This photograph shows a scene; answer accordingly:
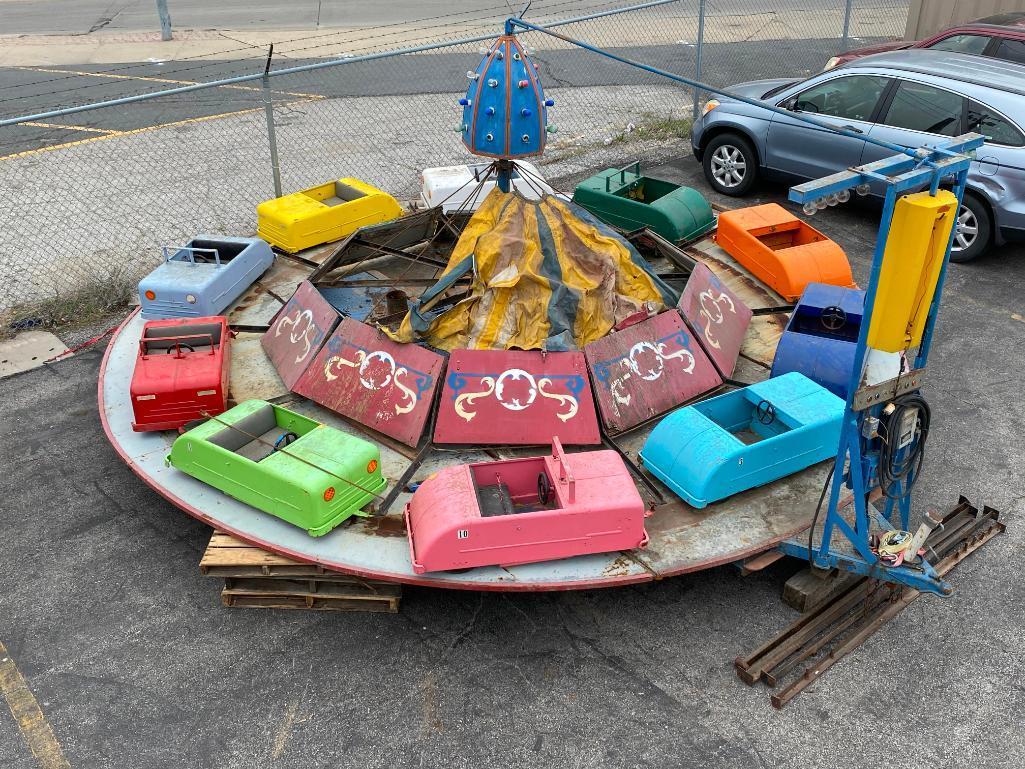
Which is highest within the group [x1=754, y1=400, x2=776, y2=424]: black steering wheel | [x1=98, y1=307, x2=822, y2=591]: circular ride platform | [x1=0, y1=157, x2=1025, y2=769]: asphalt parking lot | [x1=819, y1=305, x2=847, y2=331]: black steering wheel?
[x1=819, y1=305, x2=847, y2=331]: black steering wheel

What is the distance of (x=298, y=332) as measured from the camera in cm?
892

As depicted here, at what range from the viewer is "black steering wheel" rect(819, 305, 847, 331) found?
8.97 metres

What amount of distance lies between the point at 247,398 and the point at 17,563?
232 centimetres

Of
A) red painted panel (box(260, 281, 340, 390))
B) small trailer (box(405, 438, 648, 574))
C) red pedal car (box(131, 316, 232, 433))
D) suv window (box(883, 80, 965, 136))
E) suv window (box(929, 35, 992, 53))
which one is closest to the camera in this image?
small trailer (box(405, 438, 648, 574))

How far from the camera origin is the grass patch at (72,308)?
36.2 feet

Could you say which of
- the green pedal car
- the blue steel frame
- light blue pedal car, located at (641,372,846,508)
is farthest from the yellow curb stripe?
the blue steel frame

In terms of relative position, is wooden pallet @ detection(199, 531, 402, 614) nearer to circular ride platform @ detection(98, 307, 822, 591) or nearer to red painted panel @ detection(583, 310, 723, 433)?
circular ride platform @ detection(98, 307, 822, 591)

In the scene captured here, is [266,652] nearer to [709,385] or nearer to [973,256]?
[709,385]

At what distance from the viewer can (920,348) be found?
6.40 meters

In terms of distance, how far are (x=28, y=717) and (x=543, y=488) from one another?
152 inches

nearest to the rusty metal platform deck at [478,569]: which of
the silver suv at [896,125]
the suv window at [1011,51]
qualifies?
the silver suv at [896,125]

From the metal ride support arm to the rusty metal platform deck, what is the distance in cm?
39

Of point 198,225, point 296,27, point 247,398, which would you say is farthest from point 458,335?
point 296,27

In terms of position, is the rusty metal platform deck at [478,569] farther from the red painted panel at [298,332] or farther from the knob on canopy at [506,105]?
the knob on canopy at [506,105]
